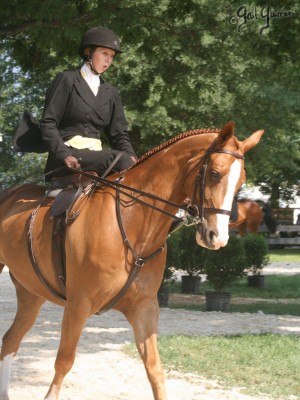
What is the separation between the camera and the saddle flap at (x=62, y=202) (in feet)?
17.7

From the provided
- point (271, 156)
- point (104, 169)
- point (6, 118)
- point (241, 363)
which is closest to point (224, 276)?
point (241, 363)

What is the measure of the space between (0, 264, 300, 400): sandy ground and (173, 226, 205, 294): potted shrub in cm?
240

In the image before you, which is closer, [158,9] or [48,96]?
[48,96]

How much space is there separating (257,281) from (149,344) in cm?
1383

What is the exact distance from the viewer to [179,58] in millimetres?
15320

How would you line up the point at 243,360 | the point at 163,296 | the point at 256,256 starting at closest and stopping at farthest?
the point at 243,360
the point at 163,296
the point at 256,256

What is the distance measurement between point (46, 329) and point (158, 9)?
592cm

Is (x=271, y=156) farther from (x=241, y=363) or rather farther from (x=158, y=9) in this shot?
(x=241, y=363)

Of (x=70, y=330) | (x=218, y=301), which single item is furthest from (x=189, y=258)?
(x=70, y=330)

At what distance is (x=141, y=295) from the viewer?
5168mm

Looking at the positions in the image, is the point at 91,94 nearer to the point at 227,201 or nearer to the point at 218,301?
the point at 227,201

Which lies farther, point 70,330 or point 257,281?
point 257,281

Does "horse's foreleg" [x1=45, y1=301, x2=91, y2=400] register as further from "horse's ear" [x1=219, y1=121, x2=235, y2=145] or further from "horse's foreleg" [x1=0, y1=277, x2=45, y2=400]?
"horse's ear" [x1=219, y1=121, x2=235, y2=145]

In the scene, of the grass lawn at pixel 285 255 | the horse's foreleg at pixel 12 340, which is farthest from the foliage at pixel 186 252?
the grass lawn at pixel 285 255
